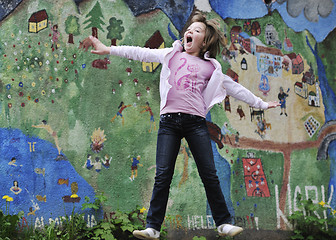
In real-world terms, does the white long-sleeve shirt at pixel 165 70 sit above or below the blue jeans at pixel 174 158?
above

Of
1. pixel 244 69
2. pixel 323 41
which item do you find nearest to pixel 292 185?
pixel 244 69

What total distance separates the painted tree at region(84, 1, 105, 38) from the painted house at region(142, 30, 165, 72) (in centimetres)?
65

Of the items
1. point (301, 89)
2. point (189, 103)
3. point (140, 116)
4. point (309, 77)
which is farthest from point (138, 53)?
point (309, 77)

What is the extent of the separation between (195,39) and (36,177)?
266 cm

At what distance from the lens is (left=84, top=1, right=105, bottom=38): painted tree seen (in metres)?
5.61

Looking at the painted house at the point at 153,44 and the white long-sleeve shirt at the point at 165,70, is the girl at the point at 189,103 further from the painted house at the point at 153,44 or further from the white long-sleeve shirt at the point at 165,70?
the painted house at the point at 153,44

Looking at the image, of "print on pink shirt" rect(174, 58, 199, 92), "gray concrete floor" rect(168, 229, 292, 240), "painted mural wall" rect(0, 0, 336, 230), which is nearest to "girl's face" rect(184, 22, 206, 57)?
"print on pink shirt" rect(174, 58, 199, 92)

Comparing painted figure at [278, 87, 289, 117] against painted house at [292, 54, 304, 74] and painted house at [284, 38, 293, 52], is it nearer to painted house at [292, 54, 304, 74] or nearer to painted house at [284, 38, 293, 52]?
painted house at [292, 54, 304, 74]

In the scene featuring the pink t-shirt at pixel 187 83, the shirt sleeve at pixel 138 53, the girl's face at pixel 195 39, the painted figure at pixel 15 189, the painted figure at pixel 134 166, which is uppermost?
the girl's face at pixel 195 39

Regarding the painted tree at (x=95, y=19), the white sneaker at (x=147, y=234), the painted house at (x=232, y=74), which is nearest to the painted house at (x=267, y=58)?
the painted house at (x=232, y=74)

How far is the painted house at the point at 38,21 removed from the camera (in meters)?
5.43

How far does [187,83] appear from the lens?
12.2ft

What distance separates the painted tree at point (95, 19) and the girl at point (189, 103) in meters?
1.83

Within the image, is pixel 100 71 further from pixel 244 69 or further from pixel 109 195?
pixel 244 69
